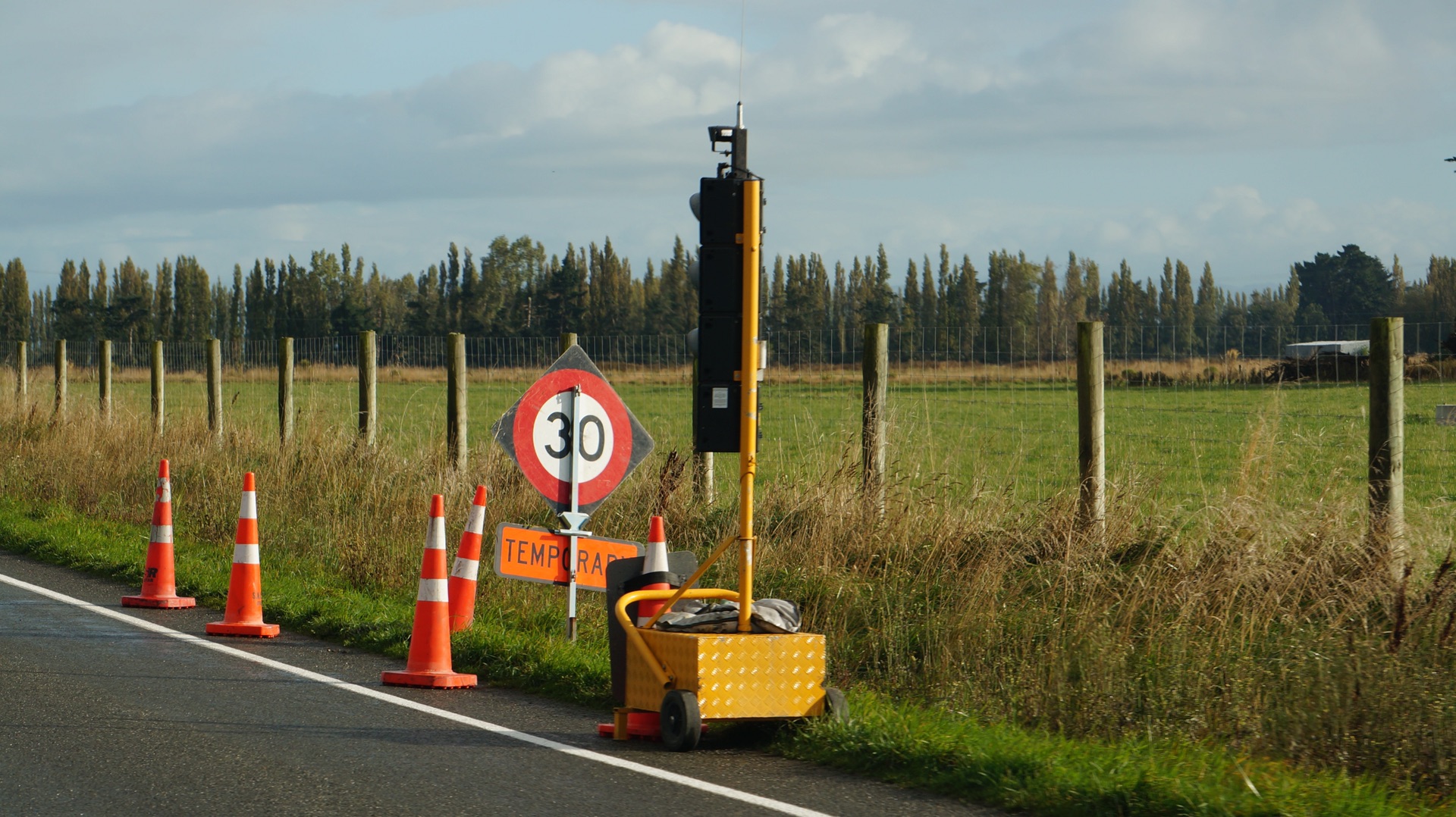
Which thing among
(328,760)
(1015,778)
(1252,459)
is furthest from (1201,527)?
(328,760)

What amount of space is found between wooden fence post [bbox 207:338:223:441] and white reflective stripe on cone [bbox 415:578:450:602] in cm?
1337

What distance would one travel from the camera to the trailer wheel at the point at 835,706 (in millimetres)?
6828

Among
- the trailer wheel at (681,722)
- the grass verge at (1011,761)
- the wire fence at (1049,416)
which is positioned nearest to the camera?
the grass verge at (1011,761)

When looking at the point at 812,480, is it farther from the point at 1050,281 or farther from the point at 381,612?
the point at 1050,281

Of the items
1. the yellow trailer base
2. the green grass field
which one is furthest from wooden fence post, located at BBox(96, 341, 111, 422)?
the yellow trailer base

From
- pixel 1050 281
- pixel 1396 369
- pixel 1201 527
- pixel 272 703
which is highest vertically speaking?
pixel 1050 281

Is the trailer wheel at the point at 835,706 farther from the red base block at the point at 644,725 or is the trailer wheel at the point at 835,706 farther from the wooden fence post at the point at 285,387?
the wooden fence post at the point at 285,387

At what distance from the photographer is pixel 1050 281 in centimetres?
17200

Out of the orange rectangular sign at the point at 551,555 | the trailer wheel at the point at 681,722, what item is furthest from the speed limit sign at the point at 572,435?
the trailer wheel at the point at 681,722

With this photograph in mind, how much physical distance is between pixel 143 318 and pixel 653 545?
122002mm

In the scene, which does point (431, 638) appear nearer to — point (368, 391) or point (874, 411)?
point (874, 411)

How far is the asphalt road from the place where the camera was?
5730mm

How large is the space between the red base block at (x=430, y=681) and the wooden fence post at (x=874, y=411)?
11.8 feet

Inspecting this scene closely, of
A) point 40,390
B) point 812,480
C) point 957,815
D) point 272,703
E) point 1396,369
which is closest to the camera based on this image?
point 957,815
